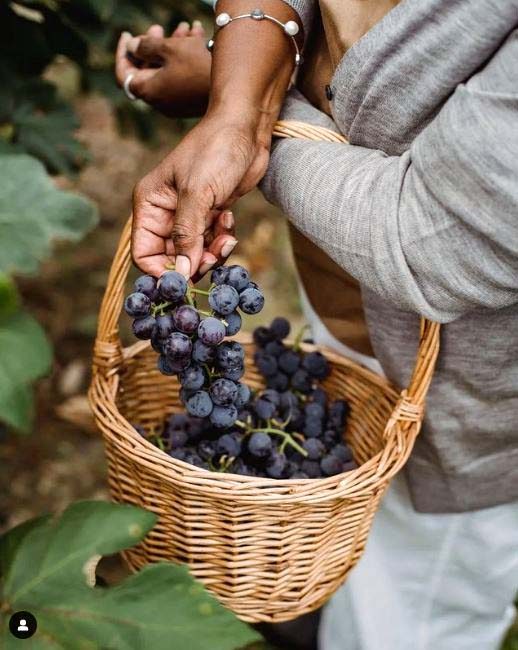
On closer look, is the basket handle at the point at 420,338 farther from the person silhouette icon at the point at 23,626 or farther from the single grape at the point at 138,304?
the person silhouette icon at the point at 23,626

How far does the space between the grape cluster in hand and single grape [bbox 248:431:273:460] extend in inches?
5.3

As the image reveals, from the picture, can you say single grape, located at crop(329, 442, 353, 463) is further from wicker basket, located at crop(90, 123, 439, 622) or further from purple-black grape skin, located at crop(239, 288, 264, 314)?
purple-black grape skin, located at crop(239, 288, 264, 314)

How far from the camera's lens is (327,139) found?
3.31 feet

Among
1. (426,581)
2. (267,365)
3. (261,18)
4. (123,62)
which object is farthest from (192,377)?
(426,581)

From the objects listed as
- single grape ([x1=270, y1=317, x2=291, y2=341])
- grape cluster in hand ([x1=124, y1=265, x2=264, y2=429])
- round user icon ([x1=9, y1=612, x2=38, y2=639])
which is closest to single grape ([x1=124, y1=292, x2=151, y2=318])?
grape cluster in hand ([x1=124, y1=265, x2=264, y2=429])

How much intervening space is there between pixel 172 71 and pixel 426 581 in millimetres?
1019

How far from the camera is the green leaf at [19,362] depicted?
564 mm

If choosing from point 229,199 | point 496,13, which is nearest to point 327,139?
point 229,199

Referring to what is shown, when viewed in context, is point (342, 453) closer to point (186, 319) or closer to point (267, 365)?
point (267, 365)

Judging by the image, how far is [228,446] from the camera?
1.07 meters

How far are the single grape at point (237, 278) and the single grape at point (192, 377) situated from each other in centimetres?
10

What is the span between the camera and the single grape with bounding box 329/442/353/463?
1.15 metres

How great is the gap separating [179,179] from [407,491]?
2.40 ft

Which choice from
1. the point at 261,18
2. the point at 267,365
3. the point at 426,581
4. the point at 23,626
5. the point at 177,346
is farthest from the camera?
the point at 426,581
